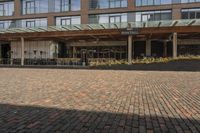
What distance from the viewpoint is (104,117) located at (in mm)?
6445

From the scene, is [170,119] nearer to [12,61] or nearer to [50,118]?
[50,118]

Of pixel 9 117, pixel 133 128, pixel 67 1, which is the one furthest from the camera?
pixel 67 1

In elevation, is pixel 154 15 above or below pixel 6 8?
below

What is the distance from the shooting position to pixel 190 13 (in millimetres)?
37062

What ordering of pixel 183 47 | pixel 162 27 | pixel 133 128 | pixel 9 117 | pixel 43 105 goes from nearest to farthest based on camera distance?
pixel 133 128, pixel 9 117, pixel 43 105, pixel 162 27, pixel 183 47

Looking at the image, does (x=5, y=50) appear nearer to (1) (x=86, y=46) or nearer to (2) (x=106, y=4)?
(1) (x=86, y=46)

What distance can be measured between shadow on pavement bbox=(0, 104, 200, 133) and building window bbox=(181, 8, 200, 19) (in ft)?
107

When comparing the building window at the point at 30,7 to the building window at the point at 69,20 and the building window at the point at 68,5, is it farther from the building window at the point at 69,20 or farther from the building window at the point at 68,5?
the building window at the point at 69,20

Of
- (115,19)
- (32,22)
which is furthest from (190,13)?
(32,22)

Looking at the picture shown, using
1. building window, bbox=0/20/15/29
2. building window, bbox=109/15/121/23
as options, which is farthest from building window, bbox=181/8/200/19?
building window, bbox=0/20/15/29

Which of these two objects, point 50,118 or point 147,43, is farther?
point 147,43

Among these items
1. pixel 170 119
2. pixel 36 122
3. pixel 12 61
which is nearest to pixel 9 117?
pixel 36 122

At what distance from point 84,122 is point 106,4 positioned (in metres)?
35.3

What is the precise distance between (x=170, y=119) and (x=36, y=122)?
2.72 m
